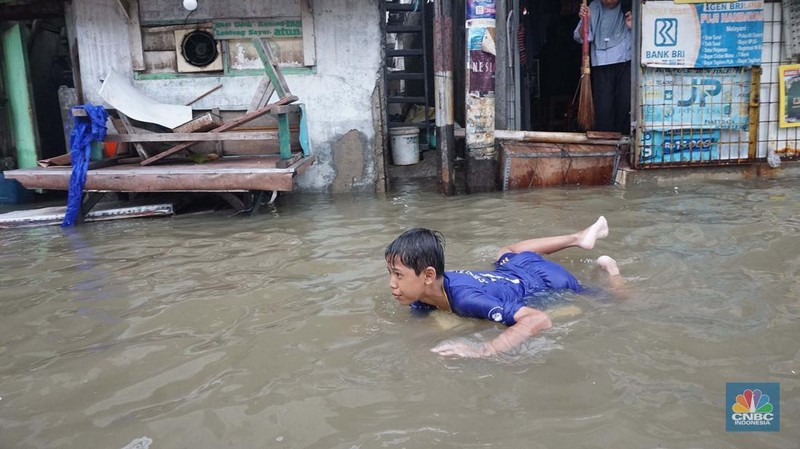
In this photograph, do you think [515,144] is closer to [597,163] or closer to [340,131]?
[597,163]

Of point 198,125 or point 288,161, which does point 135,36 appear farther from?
point 288,161

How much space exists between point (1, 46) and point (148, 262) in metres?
5.61

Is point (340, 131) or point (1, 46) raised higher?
point (1, 46)

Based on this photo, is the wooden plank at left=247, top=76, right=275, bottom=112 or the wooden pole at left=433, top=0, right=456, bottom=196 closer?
the wooden plank at left=247, top=76, right=275, bottom=112

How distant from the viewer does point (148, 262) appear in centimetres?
517

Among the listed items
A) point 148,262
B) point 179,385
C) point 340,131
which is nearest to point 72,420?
point 179,385

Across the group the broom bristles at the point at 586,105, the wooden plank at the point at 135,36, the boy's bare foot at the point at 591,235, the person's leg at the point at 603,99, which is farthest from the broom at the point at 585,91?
the wooden plank at the point at 135,36

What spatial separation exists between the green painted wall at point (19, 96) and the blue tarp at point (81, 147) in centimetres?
232

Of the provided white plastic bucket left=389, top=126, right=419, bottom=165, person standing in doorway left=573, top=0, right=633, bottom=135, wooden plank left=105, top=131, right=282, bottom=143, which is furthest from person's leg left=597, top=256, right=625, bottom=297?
white plastic bucket left=389, top=126, right=419, bottom=165

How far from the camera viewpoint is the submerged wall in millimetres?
8289

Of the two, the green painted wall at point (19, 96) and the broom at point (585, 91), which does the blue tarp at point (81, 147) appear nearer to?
the green painted wall at point (19, 96)

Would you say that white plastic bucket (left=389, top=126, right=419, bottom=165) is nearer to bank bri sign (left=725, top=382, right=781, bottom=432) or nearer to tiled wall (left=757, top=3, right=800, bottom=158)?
tiled wall (left=757, top=3, right=800, bottom=158)

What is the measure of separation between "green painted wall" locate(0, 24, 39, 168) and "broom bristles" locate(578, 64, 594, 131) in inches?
290

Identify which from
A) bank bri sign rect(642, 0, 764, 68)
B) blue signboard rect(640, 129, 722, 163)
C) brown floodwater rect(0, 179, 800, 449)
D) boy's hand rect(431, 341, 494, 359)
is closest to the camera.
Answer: brown floodwater rect(0, 179, 800, 449)
